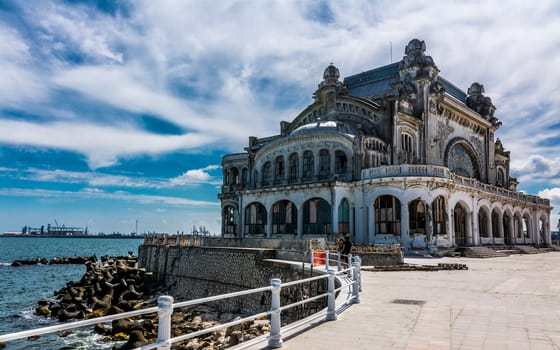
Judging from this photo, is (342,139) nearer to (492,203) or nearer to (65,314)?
(492,203)

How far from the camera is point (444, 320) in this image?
9422 millimetres

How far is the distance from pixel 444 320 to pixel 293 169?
32.4 metres

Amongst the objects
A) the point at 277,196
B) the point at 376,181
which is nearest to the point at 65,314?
the point at 277,196

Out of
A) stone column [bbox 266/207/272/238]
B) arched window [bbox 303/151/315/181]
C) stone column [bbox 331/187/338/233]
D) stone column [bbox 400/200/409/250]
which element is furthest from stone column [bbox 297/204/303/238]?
stone column [bbox 400/200/409/250]

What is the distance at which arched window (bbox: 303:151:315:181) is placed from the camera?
131 ft

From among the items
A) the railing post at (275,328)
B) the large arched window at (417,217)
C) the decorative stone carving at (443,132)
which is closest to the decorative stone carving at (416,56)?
the decorative stone carving at (443,132)

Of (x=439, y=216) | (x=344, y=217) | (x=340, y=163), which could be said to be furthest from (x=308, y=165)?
(x=439, y=216)

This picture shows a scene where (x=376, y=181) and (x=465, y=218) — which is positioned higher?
(x=376, y=181)

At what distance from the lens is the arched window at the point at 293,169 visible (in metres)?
40.8

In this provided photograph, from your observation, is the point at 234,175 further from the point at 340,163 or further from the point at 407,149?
the point at 407,149

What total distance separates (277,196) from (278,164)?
4.71 metres

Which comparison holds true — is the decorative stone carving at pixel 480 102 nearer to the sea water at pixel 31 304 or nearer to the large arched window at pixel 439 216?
the large arched window at pixel 439 216

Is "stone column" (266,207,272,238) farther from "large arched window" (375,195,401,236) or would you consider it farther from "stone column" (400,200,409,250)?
"stone column" (400,200,409,250)

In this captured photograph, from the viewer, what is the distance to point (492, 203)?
44.0m
